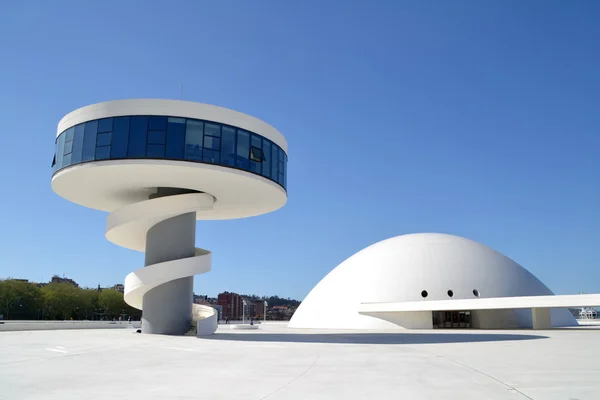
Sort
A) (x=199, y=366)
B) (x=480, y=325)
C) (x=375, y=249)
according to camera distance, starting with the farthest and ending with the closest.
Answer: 1. (x=375, y=249)
2. (x=480, y=325)
3. (x=199, y=366)

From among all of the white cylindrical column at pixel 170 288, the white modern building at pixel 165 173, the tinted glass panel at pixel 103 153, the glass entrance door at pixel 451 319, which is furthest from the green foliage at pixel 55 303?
the glass entrance door at pixel 451 319

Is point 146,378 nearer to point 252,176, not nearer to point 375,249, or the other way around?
point 252,176

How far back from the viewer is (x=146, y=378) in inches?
453

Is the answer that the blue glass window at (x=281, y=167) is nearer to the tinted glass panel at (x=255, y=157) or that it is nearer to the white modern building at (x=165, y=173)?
the white modern building at (x=165, y=173)

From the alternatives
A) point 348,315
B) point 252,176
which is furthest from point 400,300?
point 252,176

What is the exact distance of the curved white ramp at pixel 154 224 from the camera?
93.7 feet

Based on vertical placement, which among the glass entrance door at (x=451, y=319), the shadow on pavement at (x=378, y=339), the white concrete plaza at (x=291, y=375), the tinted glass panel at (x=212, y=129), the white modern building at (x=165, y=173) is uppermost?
the tinted glass panel at (x=212, y=129)

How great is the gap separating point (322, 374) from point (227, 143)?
60.4 ft

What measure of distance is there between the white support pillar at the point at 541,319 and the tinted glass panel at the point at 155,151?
34.8 meters

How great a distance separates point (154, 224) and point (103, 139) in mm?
6201

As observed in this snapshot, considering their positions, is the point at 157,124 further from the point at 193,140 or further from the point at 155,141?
the point at 193,140

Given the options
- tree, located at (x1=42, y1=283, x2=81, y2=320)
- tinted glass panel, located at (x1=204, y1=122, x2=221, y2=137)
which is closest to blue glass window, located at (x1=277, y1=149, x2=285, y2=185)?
tinted glass panel, located at (x1=204, y1=122, x2=221, y2=137)

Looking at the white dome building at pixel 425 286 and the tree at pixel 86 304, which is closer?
the white dome building at pixel 425 286

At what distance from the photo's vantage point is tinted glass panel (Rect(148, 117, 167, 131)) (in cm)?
2720
